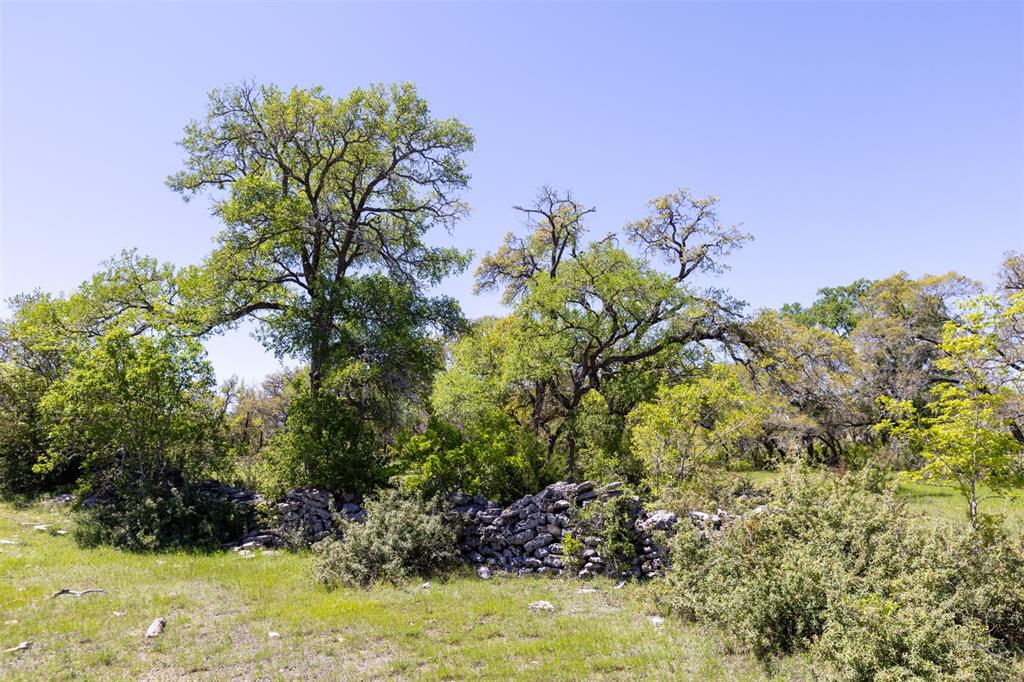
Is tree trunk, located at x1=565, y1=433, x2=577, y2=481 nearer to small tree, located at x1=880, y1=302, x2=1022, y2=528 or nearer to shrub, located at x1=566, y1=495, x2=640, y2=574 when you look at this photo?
shrub, located at x1=566, y1=495, x2=640, y2=574

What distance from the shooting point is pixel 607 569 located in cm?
1069

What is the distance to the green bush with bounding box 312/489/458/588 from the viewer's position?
10.8 metres

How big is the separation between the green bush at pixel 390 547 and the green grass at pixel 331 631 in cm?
51

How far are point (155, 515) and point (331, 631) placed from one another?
8366 millimetres

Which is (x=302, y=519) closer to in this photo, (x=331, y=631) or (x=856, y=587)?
(x=331, y=631)

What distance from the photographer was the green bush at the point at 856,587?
5.52 m

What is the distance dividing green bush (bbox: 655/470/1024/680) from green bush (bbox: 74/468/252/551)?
1130 cm

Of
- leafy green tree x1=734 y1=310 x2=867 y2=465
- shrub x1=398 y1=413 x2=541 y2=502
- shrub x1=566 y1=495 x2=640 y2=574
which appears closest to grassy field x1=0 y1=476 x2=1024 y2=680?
shrub x1=566 y1=495 x2=640 y2=574

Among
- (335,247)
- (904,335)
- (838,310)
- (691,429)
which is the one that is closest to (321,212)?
(335,247)

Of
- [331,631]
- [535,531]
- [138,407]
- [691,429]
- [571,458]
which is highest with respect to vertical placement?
[138,407]

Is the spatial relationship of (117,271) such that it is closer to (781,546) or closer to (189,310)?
(189,310)

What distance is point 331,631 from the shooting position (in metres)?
8.11

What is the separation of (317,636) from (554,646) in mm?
3356

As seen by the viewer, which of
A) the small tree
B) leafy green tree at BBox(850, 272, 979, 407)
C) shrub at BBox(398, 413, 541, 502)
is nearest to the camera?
the small tree
